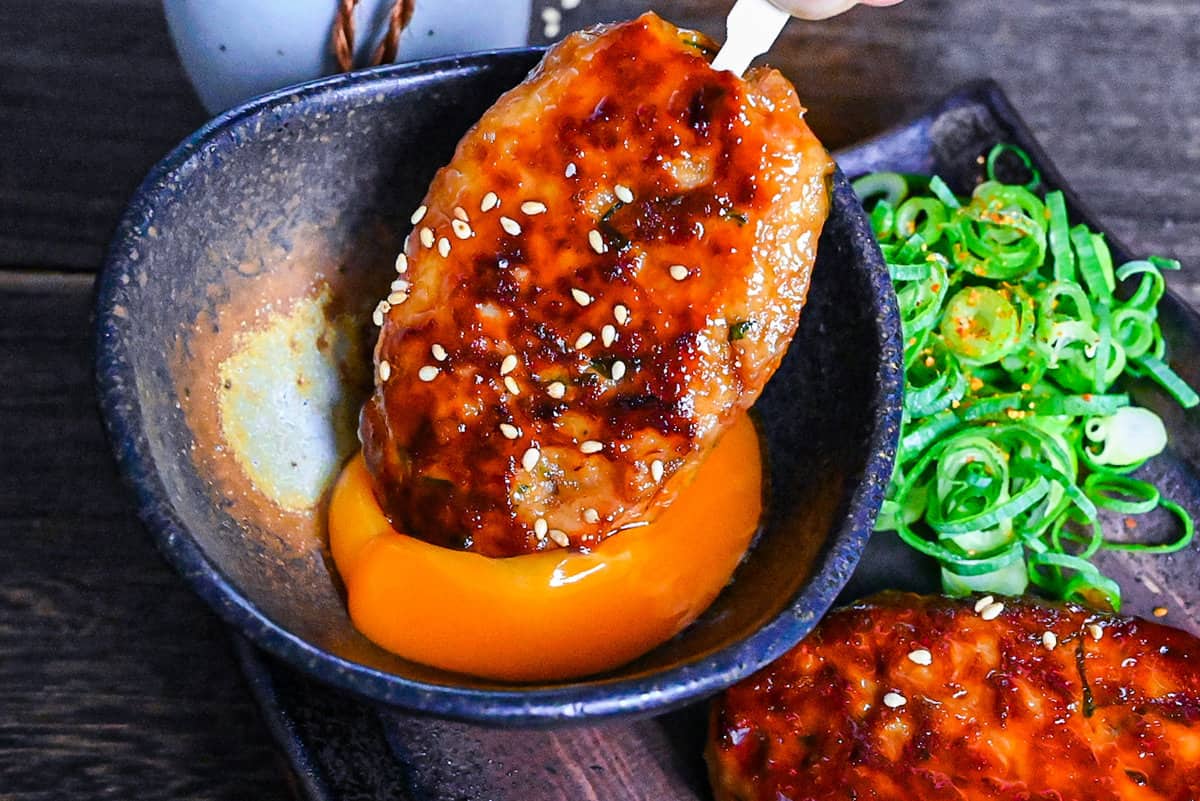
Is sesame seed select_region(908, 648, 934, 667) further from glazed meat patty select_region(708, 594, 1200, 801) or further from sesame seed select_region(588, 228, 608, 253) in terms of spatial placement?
sesame seed select_region(588, 228, 608, 253)

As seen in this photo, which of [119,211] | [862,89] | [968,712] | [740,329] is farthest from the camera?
[862,89]

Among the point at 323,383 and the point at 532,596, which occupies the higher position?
the point at 323,383

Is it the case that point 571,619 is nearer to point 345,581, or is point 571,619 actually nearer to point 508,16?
point 345,581

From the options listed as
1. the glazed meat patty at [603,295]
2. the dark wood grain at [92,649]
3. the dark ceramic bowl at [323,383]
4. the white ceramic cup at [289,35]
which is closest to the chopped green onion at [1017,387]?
the dark ceramic bowl at [323,383]

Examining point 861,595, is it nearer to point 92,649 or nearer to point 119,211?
point 92,649

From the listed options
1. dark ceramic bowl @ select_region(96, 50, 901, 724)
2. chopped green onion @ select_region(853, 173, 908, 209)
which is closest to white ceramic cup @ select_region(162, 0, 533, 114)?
dark ceramic bowl @ select_region(96, 50, 901, 724)

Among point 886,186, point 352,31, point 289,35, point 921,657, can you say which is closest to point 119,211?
point 289,35
